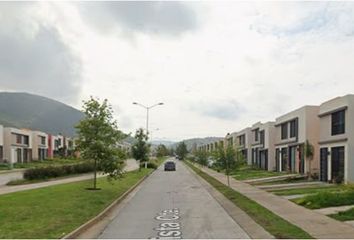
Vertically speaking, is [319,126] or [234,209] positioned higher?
[319,126]

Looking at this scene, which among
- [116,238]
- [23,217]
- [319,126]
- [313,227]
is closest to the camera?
[116,238]

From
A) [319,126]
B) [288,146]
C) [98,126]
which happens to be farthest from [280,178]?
[98,126]

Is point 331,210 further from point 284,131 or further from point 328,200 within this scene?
point 284,131

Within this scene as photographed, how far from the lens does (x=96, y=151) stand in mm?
27531

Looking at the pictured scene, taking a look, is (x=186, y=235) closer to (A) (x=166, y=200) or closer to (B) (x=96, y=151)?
(A) (x=166, y=200)

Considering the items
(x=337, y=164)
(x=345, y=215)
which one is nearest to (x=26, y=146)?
(x=337, y=164)

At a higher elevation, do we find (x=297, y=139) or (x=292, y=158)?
(x=297, y=139)

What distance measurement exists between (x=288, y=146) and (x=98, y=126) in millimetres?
26240

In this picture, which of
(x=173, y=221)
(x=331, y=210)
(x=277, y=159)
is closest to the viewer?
(x=173, y=221)

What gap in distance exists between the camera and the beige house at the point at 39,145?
102m

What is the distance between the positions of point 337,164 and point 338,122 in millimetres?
2860

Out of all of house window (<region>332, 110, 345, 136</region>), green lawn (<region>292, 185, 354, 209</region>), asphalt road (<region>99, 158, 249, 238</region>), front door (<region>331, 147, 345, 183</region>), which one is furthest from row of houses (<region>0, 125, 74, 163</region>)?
green lawn (<region>292, 185, 354, 209</region>)

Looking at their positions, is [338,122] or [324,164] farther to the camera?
[324,164]

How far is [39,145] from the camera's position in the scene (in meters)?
106
